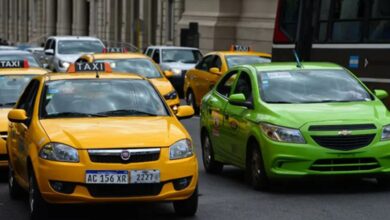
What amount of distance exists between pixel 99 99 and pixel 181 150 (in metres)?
1.40

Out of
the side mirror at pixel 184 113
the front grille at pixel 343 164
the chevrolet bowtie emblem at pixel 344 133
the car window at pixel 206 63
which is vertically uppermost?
the side mirror at pixel 184 113

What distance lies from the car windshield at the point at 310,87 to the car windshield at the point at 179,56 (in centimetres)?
1875

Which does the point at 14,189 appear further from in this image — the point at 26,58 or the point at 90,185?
the point at 26,58

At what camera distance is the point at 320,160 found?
988cm

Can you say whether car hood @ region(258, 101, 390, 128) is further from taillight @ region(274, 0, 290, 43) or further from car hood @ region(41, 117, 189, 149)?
taillight @ region(274, 0, 290, 43)

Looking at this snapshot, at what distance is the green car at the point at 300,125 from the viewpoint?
9891mm

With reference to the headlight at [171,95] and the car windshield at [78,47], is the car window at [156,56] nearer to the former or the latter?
the car windshield at [78,47]

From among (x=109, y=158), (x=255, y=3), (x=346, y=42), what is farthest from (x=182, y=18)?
(x=109, y=158)

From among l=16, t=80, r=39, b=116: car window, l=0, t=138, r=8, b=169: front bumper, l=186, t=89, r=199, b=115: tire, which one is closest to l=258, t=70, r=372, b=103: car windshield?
l=16, t=80, r=39, b=116: car window

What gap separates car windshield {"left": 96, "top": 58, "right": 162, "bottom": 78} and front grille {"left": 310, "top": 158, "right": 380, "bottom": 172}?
31.9 ft

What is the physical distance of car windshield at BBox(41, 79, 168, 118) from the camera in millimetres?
9211

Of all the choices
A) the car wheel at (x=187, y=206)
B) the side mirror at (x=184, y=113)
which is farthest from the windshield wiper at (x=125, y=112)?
the car wheel at (x=187, y=206)

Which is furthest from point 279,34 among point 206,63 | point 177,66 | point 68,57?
point 68,57

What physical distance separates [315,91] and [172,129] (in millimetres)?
2856
